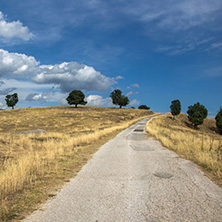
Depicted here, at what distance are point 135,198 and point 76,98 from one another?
264 ft

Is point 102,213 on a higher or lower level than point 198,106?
lower

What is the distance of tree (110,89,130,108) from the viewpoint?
326 ft

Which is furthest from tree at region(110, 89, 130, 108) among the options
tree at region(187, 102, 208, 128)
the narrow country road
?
the narrow country road

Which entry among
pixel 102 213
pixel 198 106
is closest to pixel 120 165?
pixel 102 213

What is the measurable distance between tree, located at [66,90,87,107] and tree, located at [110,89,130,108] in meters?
20.5

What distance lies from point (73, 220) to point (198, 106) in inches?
3255

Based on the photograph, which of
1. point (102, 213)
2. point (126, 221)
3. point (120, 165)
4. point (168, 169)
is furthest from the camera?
point (120, 165)

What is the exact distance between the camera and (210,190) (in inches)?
187

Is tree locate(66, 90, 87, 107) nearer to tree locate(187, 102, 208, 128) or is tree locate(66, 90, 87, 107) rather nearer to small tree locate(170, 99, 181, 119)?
small tree locate(170, 99, 181, 119)

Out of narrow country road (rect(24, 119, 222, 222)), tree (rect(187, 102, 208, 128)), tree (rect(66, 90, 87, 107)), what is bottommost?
narrow country road (rect(24, 119, 222, 222))

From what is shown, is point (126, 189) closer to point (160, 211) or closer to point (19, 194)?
point (160, 211)

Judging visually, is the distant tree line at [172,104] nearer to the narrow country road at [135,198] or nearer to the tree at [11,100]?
the tree at [11,100]

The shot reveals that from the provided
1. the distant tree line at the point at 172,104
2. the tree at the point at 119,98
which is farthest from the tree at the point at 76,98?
the tree at the point at 119,98

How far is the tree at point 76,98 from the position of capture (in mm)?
82688
